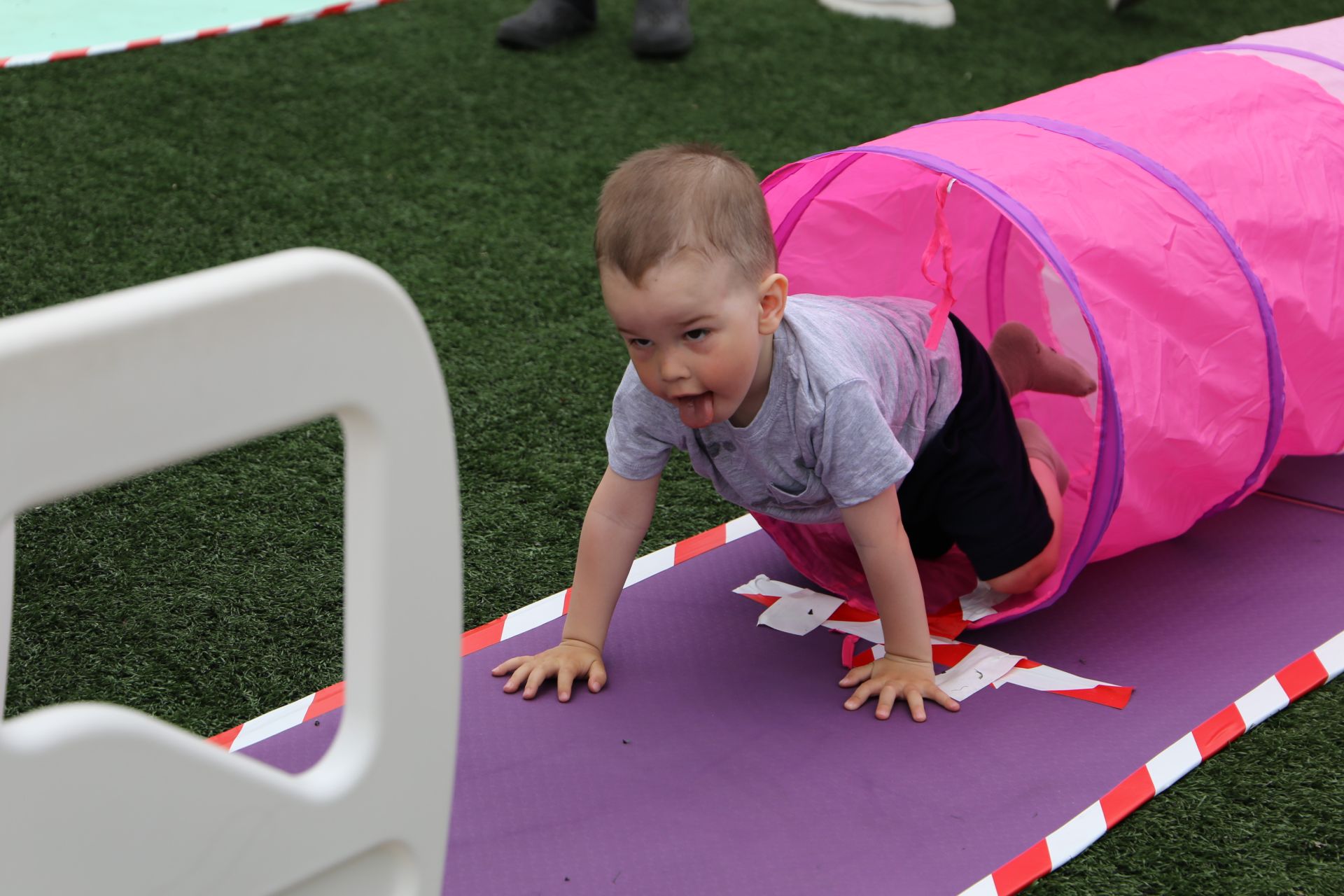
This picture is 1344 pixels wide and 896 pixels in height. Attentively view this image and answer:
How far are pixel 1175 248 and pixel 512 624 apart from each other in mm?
1083

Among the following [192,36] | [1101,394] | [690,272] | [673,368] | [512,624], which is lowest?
[512,624]

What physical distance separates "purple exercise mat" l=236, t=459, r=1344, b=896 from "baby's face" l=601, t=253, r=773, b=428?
44cm

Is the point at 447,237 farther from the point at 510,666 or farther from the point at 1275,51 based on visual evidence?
the point at 1275,51

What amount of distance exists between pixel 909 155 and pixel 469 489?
935mm

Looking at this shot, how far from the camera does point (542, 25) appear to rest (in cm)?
448

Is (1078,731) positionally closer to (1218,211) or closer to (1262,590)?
(1262,590)

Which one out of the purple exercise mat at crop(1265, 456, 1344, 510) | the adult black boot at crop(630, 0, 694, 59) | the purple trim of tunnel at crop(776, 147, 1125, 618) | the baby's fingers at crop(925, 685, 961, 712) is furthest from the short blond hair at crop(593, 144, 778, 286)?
the adult black boot at crop(630, 0, 694, 59)

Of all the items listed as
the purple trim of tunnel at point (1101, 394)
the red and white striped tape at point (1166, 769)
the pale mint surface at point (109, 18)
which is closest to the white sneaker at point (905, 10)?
the pale mint surface at point (109, 18)

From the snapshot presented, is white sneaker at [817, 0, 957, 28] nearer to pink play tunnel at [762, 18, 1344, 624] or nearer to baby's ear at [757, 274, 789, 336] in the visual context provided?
pink play tunnel at [762, 18, 1344, 624]

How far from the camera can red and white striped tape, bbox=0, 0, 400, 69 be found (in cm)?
415

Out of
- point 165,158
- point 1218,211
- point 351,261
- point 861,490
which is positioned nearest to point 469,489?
point 861,490

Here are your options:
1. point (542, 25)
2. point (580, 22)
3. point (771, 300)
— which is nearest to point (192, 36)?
point (542, 25)

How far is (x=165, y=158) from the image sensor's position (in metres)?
3.52

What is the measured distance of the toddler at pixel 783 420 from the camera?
1536 millimetres
